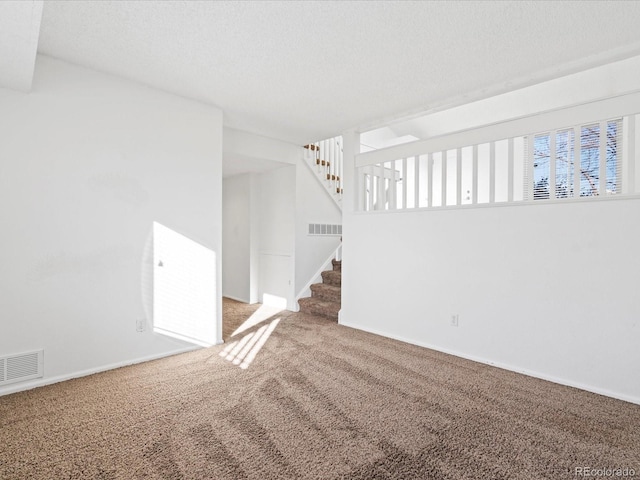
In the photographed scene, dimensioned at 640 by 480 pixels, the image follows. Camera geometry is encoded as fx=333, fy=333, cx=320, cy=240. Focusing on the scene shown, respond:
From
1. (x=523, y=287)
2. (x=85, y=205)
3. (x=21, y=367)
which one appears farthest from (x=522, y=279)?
(x=21, y=367)

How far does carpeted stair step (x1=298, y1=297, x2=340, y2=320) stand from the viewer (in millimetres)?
4535

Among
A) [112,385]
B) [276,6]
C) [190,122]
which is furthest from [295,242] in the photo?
[276,6]

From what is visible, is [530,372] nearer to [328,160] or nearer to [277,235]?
[277,235]

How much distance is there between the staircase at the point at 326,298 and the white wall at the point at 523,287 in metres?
0.80

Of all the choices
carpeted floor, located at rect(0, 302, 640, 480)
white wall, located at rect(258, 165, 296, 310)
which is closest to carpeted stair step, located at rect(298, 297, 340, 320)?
white wall, located at rect(258, 165, 296, 310)

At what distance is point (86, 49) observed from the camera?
243 centimetres

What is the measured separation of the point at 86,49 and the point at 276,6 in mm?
1520

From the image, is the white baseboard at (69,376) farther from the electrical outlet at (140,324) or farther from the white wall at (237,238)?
the white wall at (237,238)

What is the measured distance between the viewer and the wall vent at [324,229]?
5.18 metres

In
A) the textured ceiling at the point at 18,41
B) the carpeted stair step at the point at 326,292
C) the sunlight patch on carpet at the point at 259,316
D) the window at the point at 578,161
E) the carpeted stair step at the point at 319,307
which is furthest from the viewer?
the carpeted stair step at the point at 326,292

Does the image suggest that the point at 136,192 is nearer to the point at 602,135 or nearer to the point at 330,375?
the point at 330,375

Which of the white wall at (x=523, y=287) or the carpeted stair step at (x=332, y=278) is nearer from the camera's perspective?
the white wall at (x=523, y=287)

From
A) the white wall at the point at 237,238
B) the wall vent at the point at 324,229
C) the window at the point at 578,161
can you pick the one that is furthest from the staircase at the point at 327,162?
the window at the point at 578,161

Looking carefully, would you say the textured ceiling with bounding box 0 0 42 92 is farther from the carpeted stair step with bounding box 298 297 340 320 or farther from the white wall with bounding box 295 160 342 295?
the carpeted stair step with bounding box 298 297 340 320
